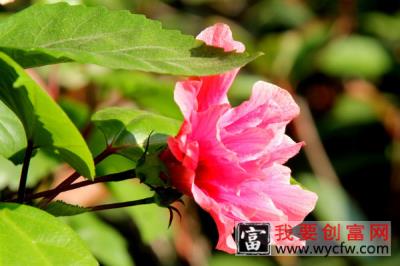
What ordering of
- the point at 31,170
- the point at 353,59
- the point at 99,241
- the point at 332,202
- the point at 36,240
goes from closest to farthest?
the point at 36,240 < the point at 31,170 < the point at 99,241 < the point at 332,202 < the point at 353,59

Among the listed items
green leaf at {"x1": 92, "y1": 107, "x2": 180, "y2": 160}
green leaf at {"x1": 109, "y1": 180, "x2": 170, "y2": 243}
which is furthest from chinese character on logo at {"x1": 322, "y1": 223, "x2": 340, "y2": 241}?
green leaf at {"x1": 92, "y1": 107, "x2": 180, "y2": 160}

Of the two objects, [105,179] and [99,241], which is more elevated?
[105,179]

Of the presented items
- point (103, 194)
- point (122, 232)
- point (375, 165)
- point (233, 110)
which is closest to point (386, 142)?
point (375, 165)

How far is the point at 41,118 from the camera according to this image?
84cm

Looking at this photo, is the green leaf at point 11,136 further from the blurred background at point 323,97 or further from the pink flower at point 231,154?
the blurred background at point 323,97

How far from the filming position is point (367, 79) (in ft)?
9.80

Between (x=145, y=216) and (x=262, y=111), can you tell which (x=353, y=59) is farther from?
(x=262, y=111)

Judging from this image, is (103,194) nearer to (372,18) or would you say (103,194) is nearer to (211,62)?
(211,62)

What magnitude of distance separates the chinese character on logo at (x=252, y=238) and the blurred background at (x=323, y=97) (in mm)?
1068

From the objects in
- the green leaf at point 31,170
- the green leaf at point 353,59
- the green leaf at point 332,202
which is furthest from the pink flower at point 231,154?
the green leaf at point 353,59

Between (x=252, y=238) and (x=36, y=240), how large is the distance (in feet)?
0.93

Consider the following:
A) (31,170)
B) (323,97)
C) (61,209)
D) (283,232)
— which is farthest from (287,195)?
(323,97)

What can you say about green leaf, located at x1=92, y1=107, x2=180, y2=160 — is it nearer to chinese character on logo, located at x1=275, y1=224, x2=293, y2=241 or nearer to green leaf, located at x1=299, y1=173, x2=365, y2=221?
chinese character on logo, located at x1=275, y1=224, x2=293, y2=241

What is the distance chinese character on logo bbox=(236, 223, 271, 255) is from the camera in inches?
36.4
